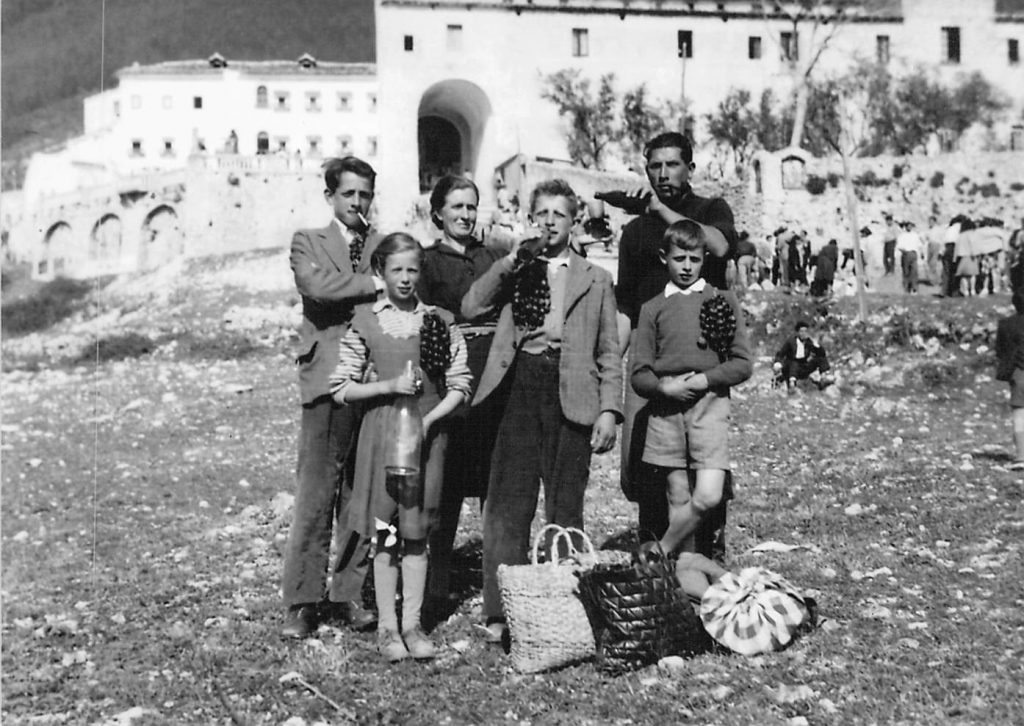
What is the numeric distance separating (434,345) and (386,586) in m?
1.07

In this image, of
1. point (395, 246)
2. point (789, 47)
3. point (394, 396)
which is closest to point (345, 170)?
point (395, 246)

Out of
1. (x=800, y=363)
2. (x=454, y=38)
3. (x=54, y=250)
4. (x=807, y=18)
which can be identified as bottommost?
(x=800, y=363)

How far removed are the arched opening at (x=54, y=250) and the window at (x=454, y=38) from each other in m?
20.0

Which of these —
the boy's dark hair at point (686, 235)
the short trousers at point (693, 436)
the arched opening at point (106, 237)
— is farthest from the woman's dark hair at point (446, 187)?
the arched opening at point (106, 237)

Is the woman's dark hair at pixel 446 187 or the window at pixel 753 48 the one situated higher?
the window at pixel 753 48

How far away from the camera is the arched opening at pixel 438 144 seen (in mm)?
43625

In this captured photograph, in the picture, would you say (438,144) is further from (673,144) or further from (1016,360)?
(673,144)

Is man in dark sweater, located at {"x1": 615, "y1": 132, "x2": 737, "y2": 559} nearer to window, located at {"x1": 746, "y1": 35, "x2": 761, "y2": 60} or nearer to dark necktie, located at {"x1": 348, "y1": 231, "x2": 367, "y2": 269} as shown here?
dark necktie, located at {"x1": 348, "y1": 231, "x2": 367, "y2": 269}

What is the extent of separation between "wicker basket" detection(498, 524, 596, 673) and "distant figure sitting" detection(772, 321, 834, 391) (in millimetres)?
9252

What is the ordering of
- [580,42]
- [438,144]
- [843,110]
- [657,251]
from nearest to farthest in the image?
[657,251] → [580,42] → [843,110] → [438,144]

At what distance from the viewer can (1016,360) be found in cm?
787

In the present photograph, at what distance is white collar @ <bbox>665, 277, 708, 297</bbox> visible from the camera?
473cm

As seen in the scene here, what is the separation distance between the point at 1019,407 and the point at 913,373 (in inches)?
231

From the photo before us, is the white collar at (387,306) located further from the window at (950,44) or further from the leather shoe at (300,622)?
the window at (950,44)
